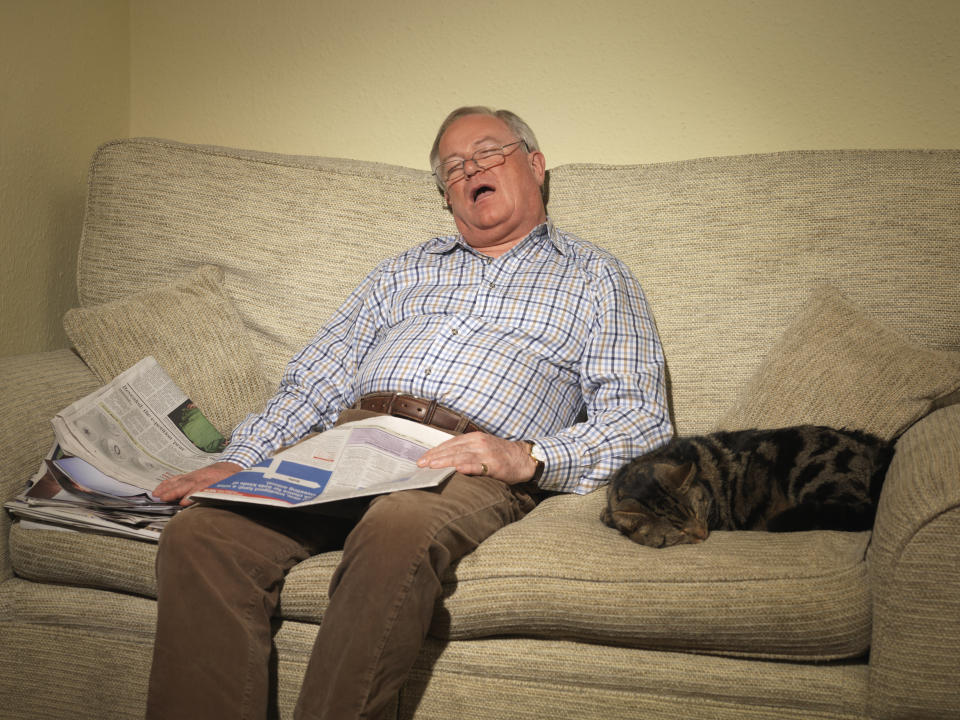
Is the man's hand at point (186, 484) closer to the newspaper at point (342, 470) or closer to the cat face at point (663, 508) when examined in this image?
the newspaper at point (342, 470)

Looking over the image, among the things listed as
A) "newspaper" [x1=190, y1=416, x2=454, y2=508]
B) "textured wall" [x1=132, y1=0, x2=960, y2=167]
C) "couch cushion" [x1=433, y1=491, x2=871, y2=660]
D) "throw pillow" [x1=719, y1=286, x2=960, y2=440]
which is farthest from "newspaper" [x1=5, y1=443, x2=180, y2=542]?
"textured wall" [x1=132, y1=0, x2=960, y2=167]

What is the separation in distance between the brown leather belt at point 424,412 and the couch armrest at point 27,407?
70cm

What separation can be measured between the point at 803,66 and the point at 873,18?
196 millimetres

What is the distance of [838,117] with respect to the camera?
2.15m

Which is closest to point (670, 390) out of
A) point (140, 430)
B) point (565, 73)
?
point (565, 73)

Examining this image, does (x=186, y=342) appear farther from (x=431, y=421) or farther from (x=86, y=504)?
(x=431, y=421)

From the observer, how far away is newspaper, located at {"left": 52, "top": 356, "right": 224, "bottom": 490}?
166 cm

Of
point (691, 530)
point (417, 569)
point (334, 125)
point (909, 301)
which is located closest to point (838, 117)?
point (909, 301)

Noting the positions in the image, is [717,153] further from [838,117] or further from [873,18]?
[873,18]

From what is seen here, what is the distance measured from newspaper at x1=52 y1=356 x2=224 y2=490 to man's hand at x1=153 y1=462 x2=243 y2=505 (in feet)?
0.17

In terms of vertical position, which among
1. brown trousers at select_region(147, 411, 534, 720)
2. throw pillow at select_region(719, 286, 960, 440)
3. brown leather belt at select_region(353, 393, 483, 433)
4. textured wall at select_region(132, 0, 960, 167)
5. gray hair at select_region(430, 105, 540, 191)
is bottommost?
brown trousers at select_region(147, 411, 534, 720)

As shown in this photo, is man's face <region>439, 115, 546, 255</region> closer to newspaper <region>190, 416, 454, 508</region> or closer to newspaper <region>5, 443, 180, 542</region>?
newspaper <region>190, 416, 454, 508</region>

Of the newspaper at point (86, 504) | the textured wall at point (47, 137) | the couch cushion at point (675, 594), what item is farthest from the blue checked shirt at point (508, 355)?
the textured wall at point (47, 137)

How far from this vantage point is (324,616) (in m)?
1.28
